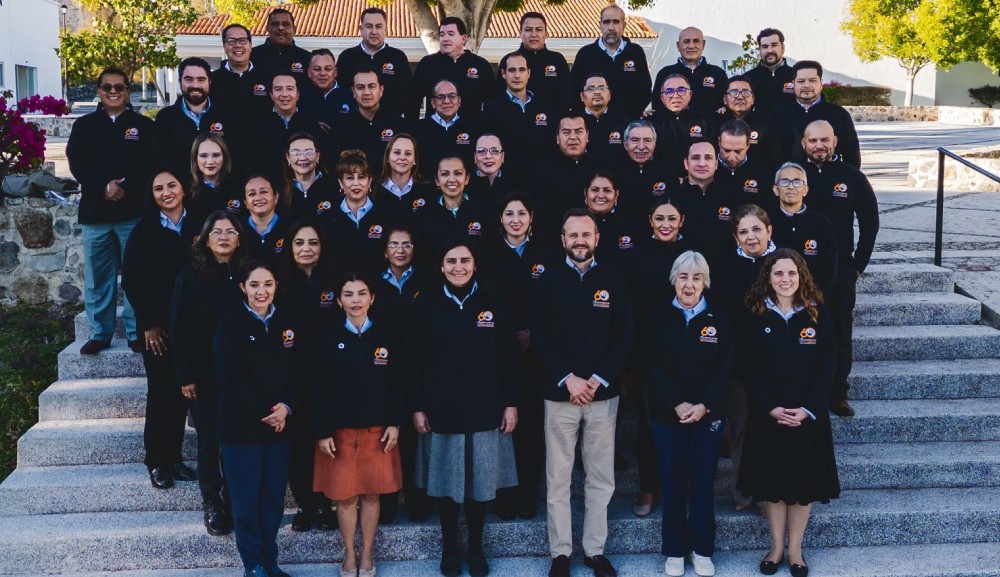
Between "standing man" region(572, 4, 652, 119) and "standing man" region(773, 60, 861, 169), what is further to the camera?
"standing man" region(572, 4, 652, 119)

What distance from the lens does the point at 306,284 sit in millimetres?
5387

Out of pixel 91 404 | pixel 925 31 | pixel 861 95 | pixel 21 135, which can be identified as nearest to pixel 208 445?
pixel 91 404

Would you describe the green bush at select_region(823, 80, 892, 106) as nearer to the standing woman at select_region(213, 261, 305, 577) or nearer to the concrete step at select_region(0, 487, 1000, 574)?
the concrete step at select_region(0, 487, 1000, 574)

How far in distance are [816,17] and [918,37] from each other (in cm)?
593

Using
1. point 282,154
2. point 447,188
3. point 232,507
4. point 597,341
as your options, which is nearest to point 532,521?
point 597,341

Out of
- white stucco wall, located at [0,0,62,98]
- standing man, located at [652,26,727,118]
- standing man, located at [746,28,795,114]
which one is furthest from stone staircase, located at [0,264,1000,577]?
white stucco wall, located at [0,0,62,98]

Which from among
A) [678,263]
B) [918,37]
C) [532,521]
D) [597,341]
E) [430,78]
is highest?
[918,37]

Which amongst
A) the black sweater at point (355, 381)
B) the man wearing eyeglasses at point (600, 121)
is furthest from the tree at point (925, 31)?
the black sweater at point (355, 381)

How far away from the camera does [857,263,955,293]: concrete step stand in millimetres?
7633

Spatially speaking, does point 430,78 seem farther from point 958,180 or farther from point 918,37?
point 918,37

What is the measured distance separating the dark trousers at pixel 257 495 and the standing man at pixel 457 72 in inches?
149

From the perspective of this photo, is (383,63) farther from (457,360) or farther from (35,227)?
(457,360)

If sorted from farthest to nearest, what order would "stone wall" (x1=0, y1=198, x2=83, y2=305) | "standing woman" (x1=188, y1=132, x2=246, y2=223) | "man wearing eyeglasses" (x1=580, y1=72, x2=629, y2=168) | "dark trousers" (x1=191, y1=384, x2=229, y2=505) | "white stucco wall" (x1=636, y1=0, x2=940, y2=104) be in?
"white stucco wall" (x1=636, y1=0, x2=940, y2=104), "stone wall" (x1=0, y1=198, x2=83, y2=305), "man wearing eyeglasses" (x1=580, y1=72, x2=629, y2=168), "standing woman" (x1=188, y1=132, x2=246, y2=223), "dark trousers" (x1=191, y1=384, x2=229, y2=505)

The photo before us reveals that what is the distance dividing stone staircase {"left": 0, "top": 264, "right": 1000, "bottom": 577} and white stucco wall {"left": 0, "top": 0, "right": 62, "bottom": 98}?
33.4 metres
